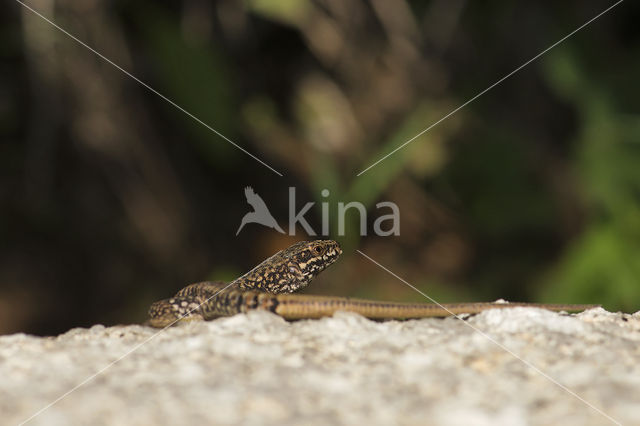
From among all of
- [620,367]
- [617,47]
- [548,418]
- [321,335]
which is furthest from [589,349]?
[617,47]

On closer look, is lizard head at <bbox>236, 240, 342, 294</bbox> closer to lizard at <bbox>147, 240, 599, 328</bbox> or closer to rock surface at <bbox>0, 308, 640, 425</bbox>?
lizard at <bbox>147, 240, 599, 328</bbox>

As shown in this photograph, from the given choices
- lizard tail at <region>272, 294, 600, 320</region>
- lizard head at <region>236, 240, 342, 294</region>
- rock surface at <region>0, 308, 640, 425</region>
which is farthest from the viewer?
lizard head at <region>236, 240, 342, 294</region>

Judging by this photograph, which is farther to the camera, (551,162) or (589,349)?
(551,162)

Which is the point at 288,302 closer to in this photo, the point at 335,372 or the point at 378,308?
the point at 378,308

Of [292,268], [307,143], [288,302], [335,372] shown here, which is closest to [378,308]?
[288,302]

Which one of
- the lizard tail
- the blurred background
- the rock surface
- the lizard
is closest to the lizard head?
the lizard

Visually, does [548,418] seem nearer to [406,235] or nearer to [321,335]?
[321,335]
